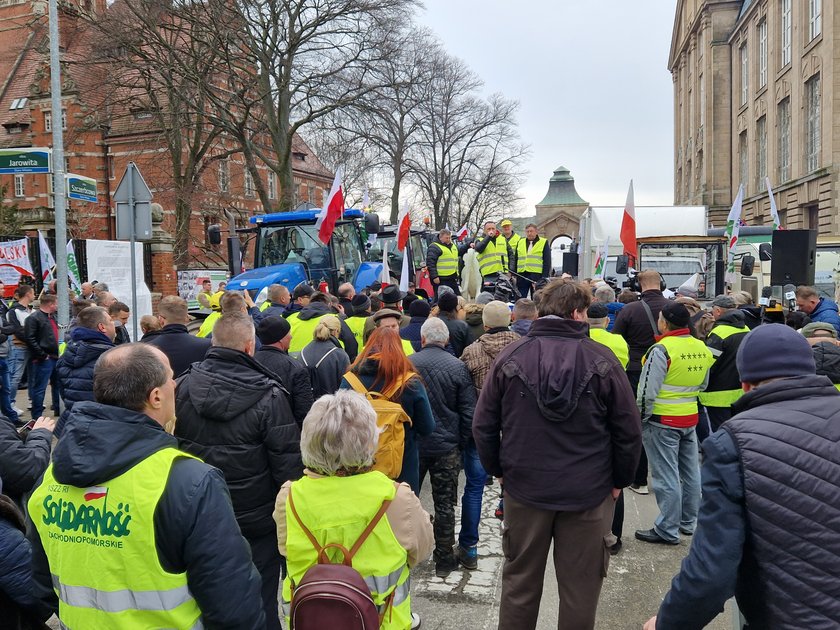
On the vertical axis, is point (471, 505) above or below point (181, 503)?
below

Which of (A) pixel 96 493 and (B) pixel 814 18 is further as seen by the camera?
(B) pixel 814 18

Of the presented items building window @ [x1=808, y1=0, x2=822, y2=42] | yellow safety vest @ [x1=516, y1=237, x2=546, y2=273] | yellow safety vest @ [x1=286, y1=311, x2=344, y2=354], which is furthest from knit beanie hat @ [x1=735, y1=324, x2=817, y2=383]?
building window @ [x1=808, y1=0, x2=822, y2=42]

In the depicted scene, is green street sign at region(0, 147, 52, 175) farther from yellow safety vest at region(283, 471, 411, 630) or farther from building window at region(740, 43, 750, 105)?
building window at region(740, 43, 750, 105)

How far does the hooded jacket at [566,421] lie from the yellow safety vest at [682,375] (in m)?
2.09

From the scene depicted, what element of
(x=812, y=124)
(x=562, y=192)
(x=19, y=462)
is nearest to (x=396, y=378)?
(x=19, y=462)

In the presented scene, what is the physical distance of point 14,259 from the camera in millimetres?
16938

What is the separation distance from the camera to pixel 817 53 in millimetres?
27297

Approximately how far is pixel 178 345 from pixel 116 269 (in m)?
9.35

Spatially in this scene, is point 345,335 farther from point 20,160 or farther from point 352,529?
point 20,160

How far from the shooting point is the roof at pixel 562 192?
89438 millimetres

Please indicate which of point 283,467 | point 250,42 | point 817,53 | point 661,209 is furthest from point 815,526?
point 817,53

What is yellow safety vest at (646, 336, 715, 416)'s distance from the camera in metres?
5.42

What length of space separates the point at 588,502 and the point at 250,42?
2389 centimetres

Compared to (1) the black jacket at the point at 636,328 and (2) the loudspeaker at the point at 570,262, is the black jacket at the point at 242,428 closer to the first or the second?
(1) the black jacket at the point at 636,328
